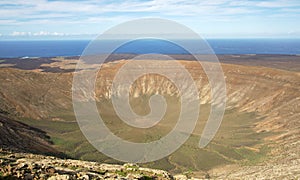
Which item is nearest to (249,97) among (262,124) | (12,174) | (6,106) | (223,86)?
(223,86)

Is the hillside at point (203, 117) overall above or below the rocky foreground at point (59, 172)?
below

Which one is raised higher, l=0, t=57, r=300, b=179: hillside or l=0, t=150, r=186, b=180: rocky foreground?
l=0, t=150, r=186, b=180: rocky foreground

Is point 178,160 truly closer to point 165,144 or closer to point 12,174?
point 165,144

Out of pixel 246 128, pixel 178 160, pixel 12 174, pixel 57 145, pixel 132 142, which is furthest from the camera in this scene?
pixel 246 128

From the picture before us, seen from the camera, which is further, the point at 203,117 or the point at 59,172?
the point at 203,117

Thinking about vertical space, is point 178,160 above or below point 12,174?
below

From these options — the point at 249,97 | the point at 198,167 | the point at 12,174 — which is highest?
the point at 12,174

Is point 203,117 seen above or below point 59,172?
below

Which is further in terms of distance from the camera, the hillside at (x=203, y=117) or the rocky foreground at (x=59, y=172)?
the hillside at (x=203, y=117)
